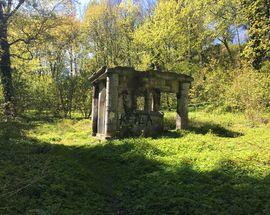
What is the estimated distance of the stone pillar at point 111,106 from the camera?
53.4 feet

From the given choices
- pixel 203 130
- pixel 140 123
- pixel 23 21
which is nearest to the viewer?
pixel 140 123

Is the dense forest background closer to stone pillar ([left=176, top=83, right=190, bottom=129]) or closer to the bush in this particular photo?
the bush

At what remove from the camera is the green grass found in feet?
26.5

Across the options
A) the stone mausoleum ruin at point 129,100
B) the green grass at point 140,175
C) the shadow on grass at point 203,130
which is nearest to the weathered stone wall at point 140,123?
the stone mausoleum ruin at point 129,100

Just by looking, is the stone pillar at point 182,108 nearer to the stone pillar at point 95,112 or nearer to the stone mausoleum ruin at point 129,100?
the stone mausoleum ruin at point 129,100

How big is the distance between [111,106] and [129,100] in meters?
1.54

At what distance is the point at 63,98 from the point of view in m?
29.4

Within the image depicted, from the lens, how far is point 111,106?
16.3 metres

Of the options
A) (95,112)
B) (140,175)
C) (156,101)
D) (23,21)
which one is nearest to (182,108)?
(156,101)

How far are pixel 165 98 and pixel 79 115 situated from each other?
7.70 metres

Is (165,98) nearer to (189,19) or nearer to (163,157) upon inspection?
(189,19)

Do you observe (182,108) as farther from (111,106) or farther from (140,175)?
(140,175)

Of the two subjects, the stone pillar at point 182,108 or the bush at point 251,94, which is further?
the bush at point 251,94

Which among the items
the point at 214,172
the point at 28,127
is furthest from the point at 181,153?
the point at 28,127
